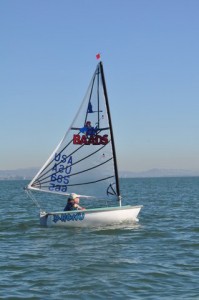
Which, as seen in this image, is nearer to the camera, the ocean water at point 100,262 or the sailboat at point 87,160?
the ocean water at point 100,262

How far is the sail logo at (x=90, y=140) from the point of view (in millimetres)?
24094

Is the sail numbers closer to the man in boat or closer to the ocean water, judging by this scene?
the man in boat

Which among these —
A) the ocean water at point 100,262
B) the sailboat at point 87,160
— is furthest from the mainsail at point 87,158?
the ocean water at point 100,262

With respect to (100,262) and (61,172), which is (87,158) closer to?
(61,172)

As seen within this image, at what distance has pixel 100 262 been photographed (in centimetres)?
1567

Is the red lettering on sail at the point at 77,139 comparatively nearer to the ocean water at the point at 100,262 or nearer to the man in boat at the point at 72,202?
the man in boat at the point at 72,202

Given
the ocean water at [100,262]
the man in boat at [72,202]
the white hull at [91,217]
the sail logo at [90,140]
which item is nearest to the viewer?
the ocean water at [100,262]

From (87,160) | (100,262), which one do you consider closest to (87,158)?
(87,160)

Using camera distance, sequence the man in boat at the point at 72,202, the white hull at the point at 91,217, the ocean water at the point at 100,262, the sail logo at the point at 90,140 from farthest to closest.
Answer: the sail logo at the point at 90,140 < the man in boat at the point at 72,202 < the white hull at the point at 91,217 < the ocean water at the point at 100,262

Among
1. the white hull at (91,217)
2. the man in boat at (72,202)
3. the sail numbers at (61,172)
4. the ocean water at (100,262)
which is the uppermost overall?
the sail numbers at (61,172)

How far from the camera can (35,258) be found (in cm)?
1658

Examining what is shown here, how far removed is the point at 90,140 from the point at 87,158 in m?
0.88

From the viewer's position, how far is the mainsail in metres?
24.1

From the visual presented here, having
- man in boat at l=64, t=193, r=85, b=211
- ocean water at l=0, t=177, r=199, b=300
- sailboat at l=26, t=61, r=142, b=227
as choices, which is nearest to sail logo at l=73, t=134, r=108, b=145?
sailboat at l=26, t=61, r=142, b=227
